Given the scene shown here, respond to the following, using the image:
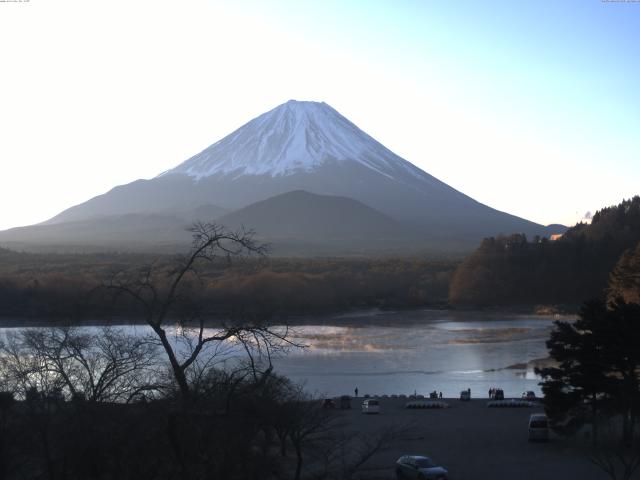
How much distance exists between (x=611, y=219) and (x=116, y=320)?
3138 centimetres

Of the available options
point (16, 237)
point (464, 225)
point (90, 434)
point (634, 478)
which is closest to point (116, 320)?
point (634, 478)

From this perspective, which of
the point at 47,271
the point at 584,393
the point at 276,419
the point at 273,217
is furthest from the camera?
the point at 273,217

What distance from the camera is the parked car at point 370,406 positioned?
37.0ft

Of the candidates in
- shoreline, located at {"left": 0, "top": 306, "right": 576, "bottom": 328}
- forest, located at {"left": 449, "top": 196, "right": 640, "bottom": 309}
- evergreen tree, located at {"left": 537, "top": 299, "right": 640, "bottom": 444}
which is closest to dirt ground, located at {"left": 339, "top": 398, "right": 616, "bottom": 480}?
evergreen tree, located at {"left": 537, "top": 299, "right": 640, "bottom": 444}

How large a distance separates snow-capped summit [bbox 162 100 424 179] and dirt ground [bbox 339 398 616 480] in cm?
8392

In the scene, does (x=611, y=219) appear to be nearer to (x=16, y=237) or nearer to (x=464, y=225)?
(x=464, y=225)

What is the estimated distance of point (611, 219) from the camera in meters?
44.8

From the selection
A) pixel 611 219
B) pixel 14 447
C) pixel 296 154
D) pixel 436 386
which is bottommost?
pixel 436 386

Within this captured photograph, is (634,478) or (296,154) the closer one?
(634,478)

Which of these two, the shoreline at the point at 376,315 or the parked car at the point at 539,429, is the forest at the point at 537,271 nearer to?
the shoreline at the point at 376,315

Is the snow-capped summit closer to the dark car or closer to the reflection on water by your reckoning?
the reflection on water

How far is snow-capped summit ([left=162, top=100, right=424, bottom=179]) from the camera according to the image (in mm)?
95938

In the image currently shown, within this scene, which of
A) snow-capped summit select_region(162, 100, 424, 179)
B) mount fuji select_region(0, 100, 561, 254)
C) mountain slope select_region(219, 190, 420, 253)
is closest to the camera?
mountain slope select_region(219, 190, 420, 253)

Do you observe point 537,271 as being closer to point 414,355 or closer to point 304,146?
point 414,355
